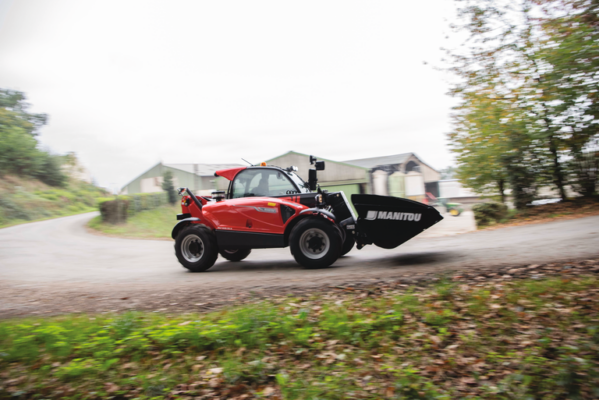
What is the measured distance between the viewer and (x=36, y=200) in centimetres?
2642

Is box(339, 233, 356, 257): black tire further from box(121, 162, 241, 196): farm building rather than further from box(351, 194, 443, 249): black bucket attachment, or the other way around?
box(121, 162, 241, 196): farm building

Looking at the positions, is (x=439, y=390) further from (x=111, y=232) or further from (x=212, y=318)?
→ (x=111, y=232)

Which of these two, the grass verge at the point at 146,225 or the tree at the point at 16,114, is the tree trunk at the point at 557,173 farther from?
the tree at the point at 16,114

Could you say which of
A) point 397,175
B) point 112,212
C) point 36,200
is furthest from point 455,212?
point 36,200

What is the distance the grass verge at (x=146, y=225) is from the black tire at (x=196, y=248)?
36.5 feet

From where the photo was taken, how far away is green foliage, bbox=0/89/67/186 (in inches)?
576

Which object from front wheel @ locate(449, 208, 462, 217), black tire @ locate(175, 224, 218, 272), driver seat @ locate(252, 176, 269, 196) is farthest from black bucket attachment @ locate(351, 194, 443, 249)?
front wheel @ locate(449, 208, 462, 217)

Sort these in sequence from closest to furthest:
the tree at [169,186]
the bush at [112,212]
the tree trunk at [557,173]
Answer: the tree trunk at [557,173] → the bush at [112,212] → the tree at [169,186]

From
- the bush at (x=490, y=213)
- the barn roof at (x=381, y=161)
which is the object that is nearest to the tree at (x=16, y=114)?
the bush at (x=490, y=213)

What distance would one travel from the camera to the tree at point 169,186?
3105 centimetres

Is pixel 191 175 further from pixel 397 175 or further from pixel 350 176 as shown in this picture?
pixel 397 175

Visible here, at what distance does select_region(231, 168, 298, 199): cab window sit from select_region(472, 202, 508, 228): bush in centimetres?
821

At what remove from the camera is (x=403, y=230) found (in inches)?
262

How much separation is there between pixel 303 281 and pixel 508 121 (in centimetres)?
981
